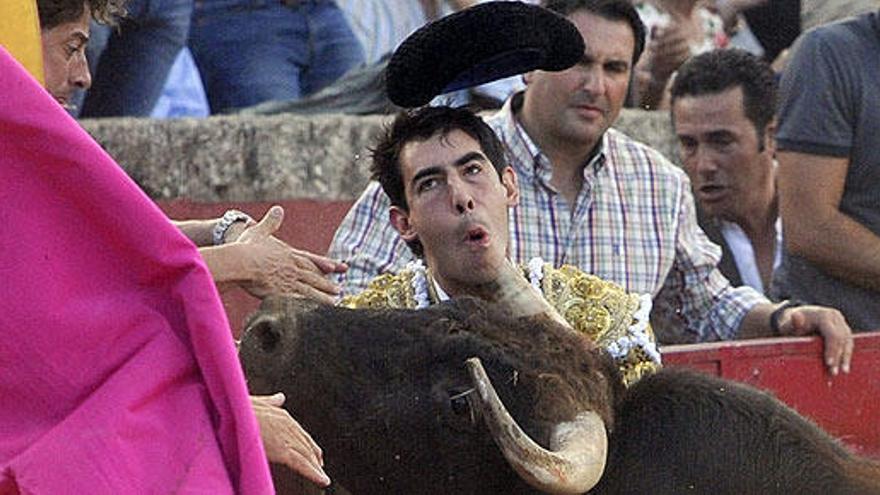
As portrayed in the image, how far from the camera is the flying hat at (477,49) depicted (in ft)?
13.2

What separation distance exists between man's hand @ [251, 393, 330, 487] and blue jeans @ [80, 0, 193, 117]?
11.6ft

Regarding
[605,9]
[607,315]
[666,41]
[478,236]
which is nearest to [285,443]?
[478,236]

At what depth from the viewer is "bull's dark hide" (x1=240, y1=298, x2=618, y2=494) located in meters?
3.50

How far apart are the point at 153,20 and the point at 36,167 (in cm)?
393

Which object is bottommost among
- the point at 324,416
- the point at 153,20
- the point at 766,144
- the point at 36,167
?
the point at 766,144

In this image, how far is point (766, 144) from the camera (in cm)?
638

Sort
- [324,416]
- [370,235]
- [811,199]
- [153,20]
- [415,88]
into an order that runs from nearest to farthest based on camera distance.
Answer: [324,416]
[415,88]
[370,235]
[811,199]
[153,20]

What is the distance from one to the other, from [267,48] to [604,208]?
1.55 m

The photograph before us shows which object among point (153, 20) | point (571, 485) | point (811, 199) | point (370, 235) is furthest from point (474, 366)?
point (153, 20)

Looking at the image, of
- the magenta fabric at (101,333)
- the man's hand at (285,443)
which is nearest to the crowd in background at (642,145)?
the man's hand at (285,443)

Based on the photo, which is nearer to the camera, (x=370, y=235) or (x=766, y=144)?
(x=370, y=235)

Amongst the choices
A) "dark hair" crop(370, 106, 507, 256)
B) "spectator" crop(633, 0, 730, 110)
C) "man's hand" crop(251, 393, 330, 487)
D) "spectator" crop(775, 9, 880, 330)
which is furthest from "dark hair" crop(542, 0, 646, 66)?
"man's hand" crop(251, 393, 330, 487)

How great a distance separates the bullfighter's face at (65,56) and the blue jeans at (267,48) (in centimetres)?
291

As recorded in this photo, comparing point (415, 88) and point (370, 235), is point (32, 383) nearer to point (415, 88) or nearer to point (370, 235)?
point (415, 88)
